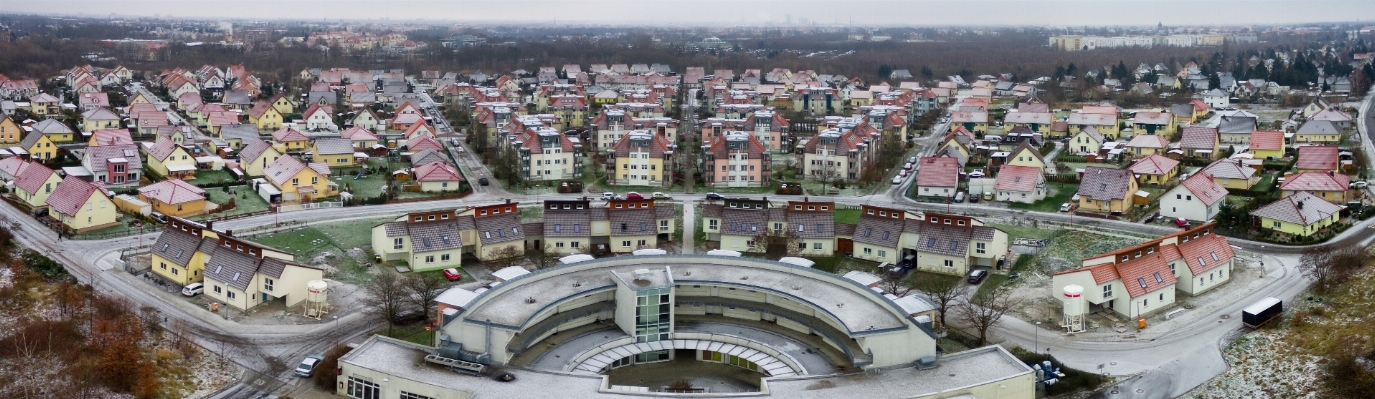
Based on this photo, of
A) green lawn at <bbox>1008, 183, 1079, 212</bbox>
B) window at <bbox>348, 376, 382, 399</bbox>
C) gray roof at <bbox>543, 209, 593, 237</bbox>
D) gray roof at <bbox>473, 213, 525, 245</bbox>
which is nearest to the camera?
window at <bbox>348, 376, 382, 399</bbox>

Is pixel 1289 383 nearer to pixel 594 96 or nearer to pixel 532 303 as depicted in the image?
pixel 532 303

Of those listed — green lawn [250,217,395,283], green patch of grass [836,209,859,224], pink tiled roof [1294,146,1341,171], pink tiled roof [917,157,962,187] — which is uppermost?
pink tiled roof [1294,146,1341,171]

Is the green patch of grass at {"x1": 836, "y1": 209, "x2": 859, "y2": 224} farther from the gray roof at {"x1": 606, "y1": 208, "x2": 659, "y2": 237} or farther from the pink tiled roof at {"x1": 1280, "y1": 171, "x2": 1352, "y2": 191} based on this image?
the pink tiled roof at {"x1": 1280, "y1": 171, "x2": 1352, "y2": 191}

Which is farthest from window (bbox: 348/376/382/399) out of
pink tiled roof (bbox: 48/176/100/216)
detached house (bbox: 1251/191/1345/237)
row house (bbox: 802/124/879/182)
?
row house (bbox: 802/124/879/182)

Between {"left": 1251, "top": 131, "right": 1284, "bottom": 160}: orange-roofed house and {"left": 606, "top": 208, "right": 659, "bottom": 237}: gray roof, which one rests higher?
{"left": 1251, "top": 131, "right": 1284, "bottom": 160}: orange-roofed house

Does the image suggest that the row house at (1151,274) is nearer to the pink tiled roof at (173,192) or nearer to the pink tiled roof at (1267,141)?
the pink tiled roof at (1267,141)

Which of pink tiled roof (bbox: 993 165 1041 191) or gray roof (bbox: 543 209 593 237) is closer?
gray roof (bbox: 543 209 593 237)

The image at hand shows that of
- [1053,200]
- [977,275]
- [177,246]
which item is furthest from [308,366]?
[1053,200]
